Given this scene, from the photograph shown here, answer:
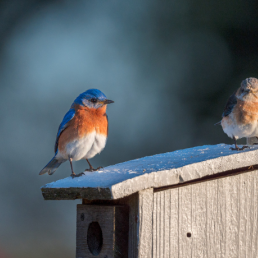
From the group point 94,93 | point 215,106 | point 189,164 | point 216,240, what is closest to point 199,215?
point 216,240

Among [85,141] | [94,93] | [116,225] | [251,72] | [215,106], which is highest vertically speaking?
[251,72]

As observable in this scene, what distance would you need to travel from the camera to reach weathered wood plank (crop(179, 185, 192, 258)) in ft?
7.50

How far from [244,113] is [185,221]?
50.9 inches

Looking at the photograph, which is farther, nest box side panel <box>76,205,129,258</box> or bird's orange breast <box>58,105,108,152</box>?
bird's orange breast <box>58,105,108,152</box>

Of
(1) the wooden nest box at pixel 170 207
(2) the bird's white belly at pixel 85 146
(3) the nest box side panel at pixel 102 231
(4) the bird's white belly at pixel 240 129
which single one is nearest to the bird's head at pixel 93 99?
(2) the bird's white belly at pixel 85 146

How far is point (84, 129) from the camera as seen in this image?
291 cm

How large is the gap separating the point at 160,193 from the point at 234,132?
132 centimetres

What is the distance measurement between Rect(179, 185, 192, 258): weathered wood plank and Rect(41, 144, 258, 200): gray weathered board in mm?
107

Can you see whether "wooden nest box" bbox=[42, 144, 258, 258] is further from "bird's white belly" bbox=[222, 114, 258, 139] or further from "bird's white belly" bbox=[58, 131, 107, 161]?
"bird's white belly" bbox=[222, 114, 258, 139]

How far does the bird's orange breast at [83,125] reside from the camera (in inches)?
114

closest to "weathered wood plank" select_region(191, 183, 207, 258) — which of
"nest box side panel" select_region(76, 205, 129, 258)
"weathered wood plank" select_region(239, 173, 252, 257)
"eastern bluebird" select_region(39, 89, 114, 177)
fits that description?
"weathered wood plank" select_region(239, 173, 252, 257)

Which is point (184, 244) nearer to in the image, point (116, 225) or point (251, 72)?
point (116, 225)

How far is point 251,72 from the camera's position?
17.4ft

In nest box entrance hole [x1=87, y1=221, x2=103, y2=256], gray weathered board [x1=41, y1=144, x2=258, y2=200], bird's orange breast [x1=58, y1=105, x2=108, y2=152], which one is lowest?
nest box entrance hole [x1=87, y1=221, x2=103, y2=256]
